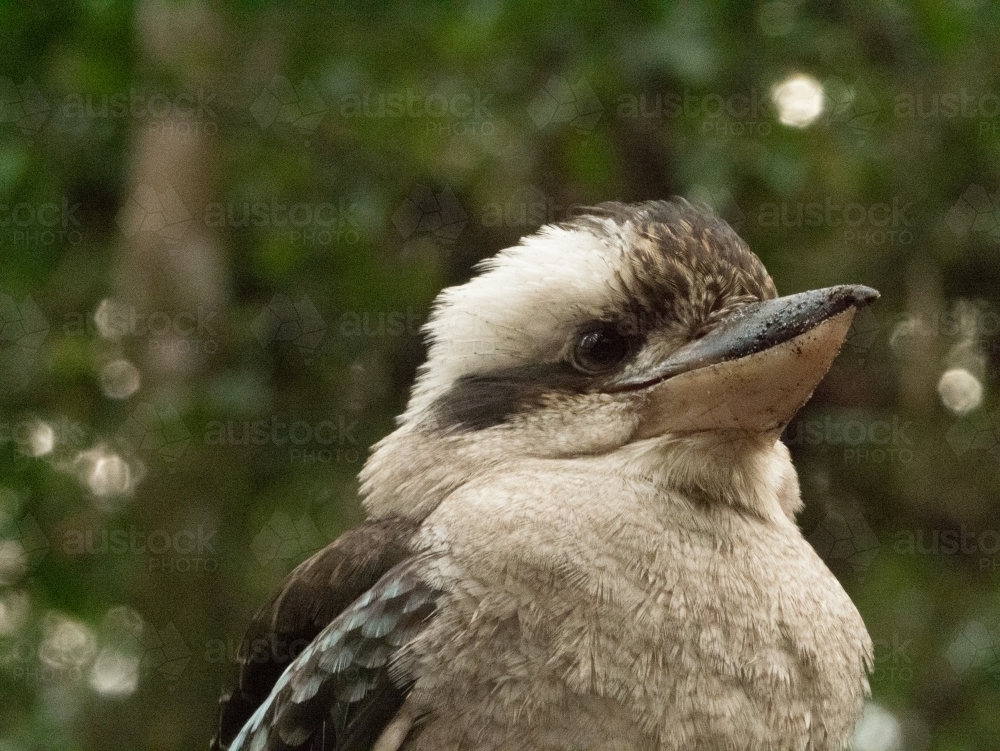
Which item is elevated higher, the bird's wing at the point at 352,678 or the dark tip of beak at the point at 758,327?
the dark tip of beak at the point at 758,327

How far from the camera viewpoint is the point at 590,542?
165 centimetres

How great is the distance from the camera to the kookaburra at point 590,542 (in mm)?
1553

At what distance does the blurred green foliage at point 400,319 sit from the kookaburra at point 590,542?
1.32m

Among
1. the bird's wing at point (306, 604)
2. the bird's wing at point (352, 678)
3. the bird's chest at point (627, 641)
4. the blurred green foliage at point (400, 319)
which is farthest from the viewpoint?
the blurred green foliage at point (400, 319)

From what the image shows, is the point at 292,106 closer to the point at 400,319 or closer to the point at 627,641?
the point at 400,319

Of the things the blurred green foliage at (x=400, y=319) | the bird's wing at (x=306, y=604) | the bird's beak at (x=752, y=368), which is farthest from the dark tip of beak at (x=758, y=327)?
the blurred green foliage at (x=400, y=319)

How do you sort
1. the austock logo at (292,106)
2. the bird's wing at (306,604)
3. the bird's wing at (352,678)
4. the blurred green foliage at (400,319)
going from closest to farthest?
1. the bird's wing at (352,678)
2. the bird's wing at (306,604)
3. the blurred green foliage at (400,319)
4. the austock logo at (292,106)

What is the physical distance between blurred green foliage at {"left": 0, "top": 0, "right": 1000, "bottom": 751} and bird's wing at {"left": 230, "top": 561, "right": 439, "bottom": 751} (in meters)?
1.59

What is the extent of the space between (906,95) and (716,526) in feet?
7.58

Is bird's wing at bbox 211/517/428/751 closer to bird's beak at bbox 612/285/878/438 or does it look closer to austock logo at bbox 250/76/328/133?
bird's beak at bbox 612/285/878/438

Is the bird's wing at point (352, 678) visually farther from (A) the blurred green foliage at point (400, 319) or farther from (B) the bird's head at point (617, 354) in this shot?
(A) the blurred green foliage at point (400, 319)

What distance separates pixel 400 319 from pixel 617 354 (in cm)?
167

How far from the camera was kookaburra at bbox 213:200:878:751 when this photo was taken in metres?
1.55

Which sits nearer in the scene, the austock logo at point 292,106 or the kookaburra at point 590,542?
the kookaburra at point 590,542
